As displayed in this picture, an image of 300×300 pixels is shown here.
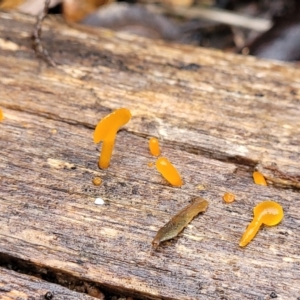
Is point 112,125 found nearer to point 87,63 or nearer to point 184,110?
point 184,110

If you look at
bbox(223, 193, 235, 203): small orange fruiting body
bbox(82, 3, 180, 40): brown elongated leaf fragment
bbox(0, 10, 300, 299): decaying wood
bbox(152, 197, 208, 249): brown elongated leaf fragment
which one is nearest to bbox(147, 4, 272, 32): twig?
bbox(82, 3, 180, 40): brown elongated leaf fragment

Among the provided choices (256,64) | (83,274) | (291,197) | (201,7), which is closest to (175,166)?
(291,197)

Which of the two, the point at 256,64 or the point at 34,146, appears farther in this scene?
the point at 256,64

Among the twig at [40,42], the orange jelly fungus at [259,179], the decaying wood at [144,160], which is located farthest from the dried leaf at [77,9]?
the orange jelly fungus at [259,179]

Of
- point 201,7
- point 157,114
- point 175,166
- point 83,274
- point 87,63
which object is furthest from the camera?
point 201,7

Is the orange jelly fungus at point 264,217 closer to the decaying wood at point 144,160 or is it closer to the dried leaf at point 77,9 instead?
the decaying wood at point 144,160

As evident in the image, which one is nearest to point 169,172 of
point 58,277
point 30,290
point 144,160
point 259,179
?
point 144,160
